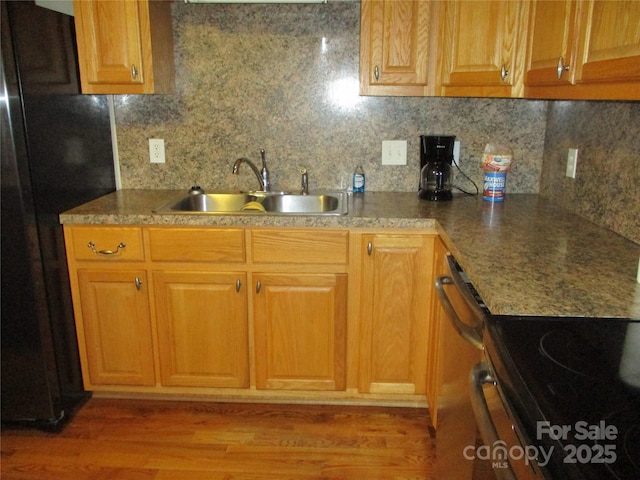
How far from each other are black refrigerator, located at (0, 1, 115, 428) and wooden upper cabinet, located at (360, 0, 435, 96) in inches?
48.1

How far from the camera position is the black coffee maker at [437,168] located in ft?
7.52

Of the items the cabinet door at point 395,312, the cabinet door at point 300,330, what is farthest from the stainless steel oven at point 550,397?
the cabinet door at point 300,330

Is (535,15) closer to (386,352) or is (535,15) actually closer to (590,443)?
(386,352)

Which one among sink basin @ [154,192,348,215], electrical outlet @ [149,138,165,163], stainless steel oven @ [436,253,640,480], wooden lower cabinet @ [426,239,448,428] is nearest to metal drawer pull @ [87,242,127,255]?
Answer: sink basin @ [154,192,348,215]

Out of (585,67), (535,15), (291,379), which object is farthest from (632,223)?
(291,379)

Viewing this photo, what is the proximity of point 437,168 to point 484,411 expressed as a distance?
5.01ft

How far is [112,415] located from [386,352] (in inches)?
47.7

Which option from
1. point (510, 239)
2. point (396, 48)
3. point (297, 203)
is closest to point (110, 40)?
point (297, 203)

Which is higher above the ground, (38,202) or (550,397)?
(38,202)

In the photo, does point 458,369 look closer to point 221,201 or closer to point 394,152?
point 394,152

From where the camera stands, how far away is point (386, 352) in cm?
213

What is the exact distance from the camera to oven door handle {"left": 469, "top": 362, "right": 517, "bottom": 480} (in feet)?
2.74

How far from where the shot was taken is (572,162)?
211cm

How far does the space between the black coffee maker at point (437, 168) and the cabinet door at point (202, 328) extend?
36.8 inches
